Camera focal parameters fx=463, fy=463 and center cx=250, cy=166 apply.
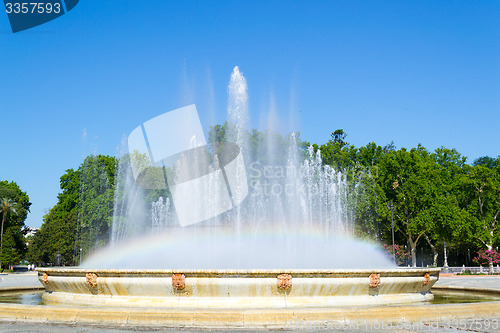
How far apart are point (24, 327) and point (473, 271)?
44.1 m

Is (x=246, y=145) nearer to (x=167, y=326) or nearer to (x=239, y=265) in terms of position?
(x=239, y=265)

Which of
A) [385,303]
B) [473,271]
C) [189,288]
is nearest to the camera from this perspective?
[189,288]

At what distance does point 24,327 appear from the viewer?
9.32 m

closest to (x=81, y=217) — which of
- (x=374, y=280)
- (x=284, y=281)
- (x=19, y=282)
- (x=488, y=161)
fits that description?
(x=19, y=282)

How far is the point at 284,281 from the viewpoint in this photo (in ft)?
35.5

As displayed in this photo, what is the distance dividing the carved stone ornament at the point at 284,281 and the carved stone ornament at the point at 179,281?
2251 mm

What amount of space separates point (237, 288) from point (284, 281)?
1.11 m

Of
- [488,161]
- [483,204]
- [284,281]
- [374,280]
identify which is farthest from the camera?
[488,161]

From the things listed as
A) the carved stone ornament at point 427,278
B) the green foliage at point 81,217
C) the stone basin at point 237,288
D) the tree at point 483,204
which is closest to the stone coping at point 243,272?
the stone basin at point 237,288

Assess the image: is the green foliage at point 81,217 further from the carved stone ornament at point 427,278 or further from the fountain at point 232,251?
the carved stone ornament at point 427,278

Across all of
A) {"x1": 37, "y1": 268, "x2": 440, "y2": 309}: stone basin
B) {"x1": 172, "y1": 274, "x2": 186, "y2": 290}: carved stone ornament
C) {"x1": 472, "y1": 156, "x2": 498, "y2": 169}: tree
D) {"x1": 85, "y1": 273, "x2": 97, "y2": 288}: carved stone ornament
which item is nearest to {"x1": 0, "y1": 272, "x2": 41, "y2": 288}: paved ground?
{"x1": 85, "y1": 273, "x2": 97, "y2": 288}: carved stone ornament

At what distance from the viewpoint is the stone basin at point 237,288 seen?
10.8 meters

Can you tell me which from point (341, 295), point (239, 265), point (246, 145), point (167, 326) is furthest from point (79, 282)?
point (246, 145)

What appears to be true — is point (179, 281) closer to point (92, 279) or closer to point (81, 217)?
point (92, 279)
